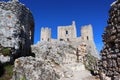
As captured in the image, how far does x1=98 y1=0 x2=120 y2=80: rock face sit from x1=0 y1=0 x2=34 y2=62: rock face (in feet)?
29.9

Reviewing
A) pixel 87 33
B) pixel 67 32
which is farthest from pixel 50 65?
pixel 67 32

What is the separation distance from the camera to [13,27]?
16.9m

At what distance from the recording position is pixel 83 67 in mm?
22656

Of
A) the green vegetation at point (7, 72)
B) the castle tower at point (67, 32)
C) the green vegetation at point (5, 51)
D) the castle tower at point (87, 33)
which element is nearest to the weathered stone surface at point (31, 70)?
the green vegetation at point (7, 72)

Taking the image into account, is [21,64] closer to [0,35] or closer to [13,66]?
[13,66]

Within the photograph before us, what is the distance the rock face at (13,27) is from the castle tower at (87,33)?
51928 mm

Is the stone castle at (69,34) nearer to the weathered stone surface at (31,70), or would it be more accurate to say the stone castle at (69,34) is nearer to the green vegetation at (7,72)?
the weathered stone surface at (31,70)

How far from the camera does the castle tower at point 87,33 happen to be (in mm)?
68812

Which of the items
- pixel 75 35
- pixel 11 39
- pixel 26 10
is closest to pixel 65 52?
pixel 26 10

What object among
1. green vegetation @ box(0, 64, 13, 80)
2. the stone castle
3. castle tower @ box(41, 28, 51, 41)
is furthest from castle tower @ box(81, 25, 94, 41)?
green vegetation @ box(0, 64, 13, 80)

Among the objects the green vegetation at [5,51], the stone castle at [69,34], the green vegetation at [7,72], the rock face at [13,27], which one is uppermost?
the stone castle at [69,34]

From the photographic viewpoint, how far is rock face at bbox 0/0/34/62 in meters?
16.0

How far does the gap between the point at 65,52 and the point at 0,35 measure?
10.7m

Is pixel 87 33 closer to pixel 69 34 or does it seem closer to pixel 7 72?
pixel 69 34
